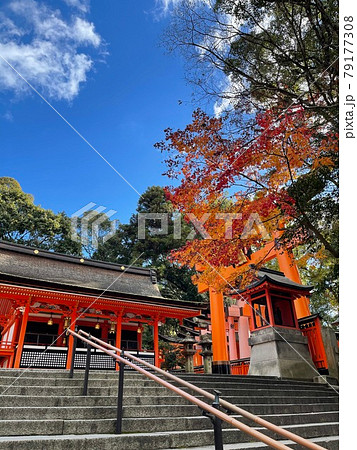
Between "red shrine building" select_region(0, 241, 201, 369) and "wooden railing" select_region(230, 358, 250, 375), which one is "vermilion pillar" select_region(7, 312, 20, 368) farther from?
"wooden railing" select_region(230, 358, 250, 375)

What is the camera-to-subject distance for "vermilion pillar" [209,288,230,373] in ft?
49.2

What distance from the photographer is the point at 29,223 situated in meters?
30.9

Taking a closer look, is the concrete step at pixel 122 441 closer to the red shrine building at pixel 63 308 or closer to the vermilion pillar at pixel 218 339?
the red shrine building at pixel 63 308

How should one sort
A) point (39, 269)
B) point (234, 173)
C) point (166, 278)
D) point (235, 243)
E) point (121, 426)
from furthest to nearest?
point (166, 278), point (39, 269), point (235, 243), point (234, 173), point (121, 426)

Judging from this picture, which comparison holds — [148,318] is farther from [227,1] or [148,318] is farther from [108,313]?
[227,1]

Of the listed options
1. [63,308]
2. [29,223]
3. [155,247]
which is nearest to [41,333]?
[63,308]

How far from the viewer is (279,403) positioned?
20.5 ft

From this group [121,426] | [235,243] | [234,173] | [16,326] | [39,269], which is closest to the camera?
[121,426]

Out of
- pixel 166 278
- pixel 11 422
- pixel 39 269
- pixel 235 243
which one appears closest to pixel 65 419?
pixel 11 422

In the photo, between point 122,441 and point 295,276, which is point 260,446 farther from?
point 295,276

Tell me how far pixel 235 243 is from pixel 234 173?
2.42 metres

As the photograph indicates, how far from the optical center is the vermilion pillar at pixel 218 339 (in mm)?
15006

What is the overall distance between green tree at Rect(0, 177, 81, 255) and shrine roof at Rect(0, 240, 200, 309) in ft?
51.9

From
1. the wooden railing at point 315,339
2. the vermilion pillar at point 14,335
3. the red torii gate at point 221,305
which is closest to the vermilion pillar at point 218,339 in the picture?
the red torii gate at point 221,305
